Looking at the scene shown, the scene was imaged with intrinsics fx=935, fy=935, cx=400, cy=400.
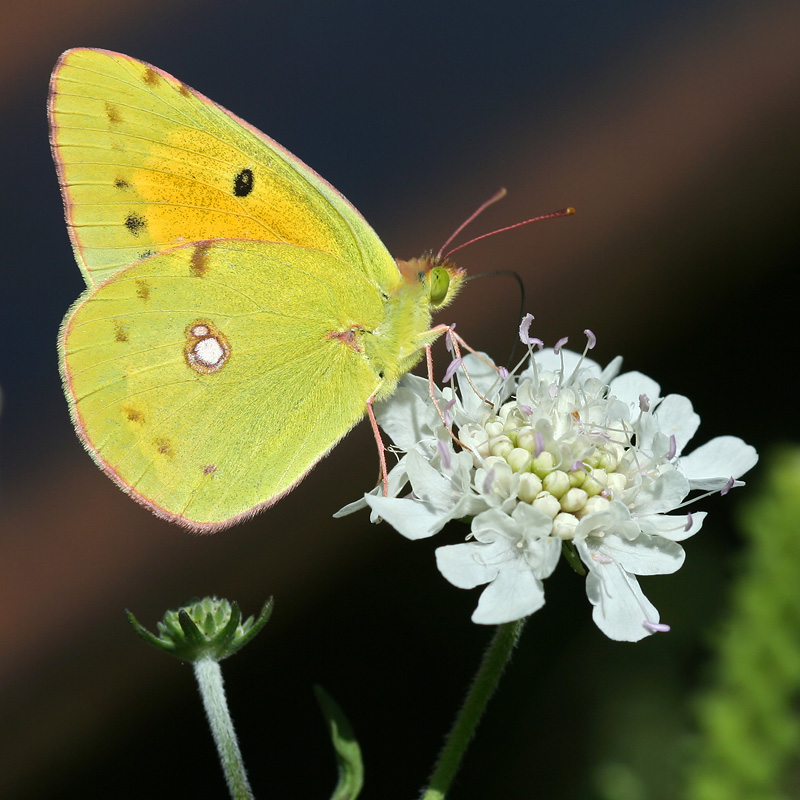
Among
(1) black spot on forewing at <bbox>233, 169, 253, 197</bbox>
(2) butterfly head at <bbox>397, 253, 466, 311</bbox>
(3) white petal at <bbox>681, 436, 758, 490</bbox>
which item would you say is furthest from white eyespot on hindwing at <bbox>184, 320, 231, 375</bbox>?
(3) white petal at <bbox>681, 436, 758, 490</bbox>

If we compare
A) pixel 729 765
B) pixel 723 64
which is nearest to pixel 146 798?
pixel 729 765

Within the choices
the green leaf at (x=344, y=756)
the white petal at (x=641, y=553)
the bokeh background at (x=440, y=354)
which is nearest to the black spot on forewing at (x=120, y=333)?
the green leaf at (x=344, y=756)

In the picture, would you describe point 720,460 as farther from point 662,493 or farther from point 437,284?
point 437,284

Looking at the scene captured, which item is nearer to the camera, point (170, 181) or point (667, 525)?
point (667, 525)

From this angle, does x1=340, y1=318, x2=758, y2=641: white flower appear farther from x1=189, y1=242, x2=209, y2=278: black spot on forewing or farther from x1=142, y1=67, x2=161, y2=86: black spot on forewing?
x1=142, y1=67, x2=161, y2=86: black spot on forewing

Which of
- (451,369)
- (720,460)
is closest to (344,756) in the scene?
(451,369)

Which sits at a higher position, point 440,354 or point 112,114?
point 112,114
